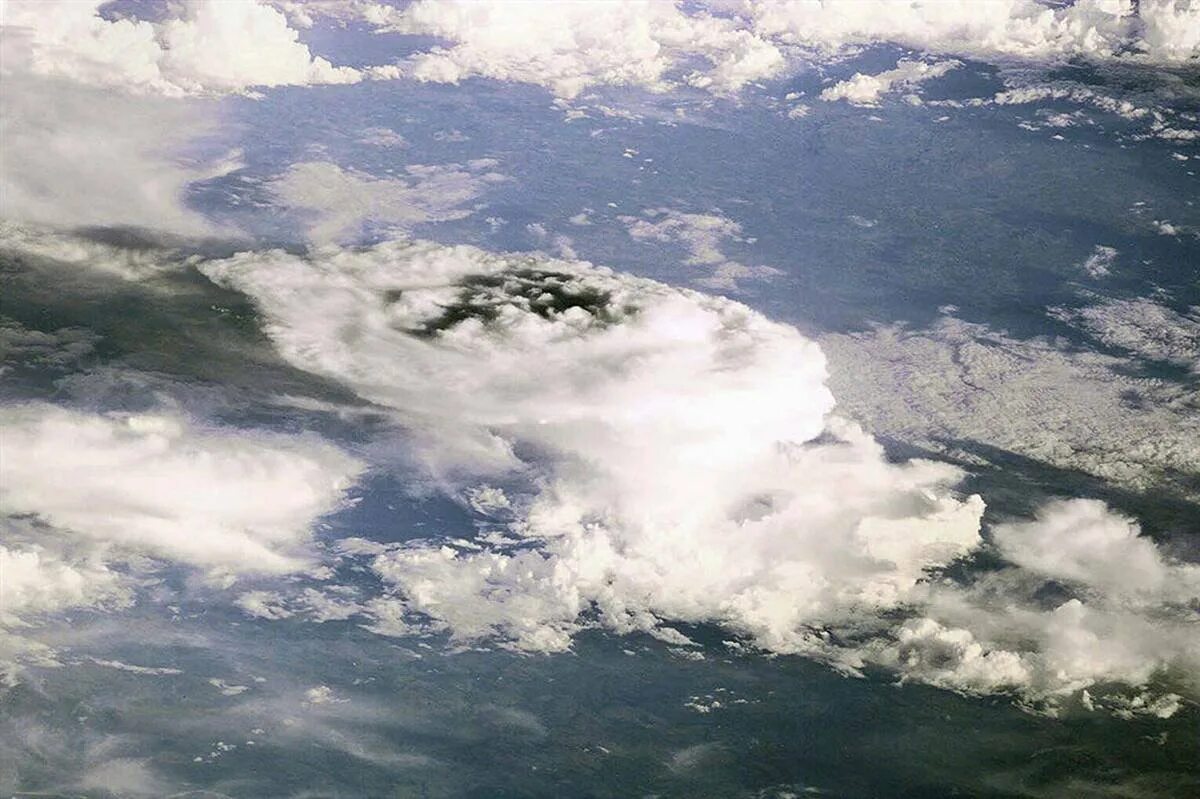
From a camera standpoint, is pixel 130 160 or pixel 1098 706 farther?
pixel 130 160

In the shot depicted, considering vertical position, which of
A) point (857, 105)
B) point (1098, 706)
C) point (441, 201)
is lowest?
point (1098, 706)

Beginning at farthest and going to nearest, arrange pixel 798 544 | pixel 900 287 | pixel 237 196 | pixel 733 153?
pixel 733 153, pixel 900 287, pixel 237 196, pixel 798 544

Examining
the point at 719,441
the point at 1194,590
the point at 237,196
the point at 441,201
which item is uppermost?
the point at 441,201

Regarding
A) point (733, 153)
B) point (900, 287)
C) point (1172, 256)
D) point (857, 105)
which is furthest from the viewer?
point (857, 105)

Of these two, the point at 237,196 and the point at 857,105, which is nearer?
the point at 237,196

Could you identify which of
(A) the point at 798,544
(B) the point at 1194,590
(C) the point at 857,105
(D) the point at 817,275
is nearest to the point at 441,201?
(D) the point at 817,275

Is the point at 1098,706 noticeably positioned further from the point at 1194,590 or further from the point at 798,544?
the point at 798,544

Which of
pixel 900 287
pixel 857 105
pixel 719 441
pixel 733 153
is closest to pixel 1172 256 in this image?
pixel 900 287

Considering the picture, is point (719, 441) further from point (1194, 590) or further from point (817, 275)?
point (817, 275)

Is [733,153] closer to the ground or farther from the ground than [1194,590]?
farther from the ground
